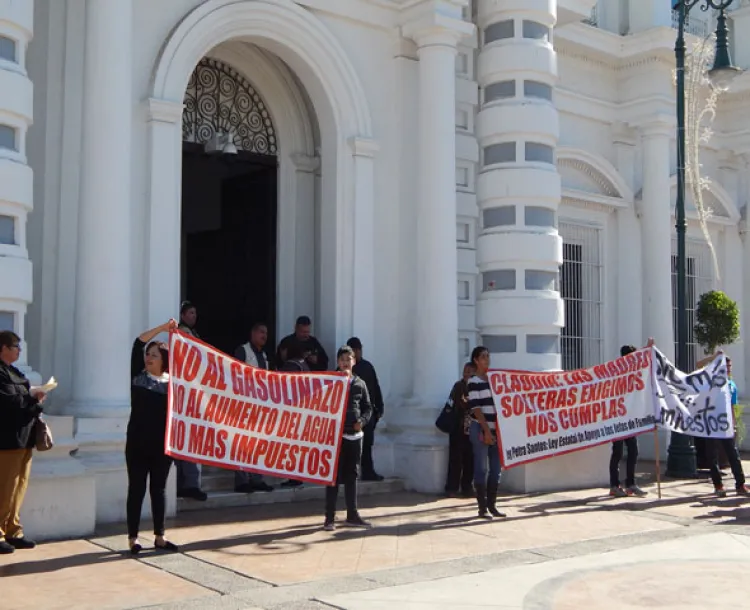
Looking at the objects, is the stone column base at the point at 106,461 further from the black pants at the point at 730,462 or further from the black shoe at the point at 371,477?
the black pants at the point at 730,462

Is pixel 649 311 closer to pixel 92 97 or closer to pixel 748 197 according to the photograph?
pixel 748 197

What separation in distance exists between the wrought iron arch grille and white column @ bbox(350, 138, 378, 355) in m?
1.33

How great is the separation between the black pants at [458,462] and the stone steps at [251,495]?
2.91 feet

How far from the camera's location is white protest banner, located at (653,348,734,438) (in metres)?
12.3

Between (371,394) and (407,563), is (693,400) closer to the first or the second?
(371,394)

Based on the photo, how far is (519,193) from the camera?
12930 mm

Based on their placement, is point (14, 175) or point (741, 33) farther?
point (741, 33)

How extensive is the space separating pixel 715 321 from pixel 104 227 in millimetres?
10351

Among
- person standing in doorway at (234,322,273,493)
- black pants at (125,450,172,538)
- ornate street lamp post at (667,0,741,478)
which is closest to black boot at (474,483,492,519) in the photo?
person standing in doorway at (234,322,273,493)

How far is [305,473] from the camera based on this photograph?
9.31 metres

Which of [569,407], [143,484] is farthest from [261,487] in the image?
[569,407]

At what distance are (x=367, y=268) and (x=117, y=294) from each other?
12.0 ft

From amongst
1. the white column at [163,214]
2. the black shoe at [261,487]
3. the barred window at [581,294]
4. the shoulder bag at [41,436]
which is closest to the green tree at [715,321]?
the barred window at [581,294]

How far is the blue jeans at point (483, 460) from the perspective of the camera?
A: 400 inches
